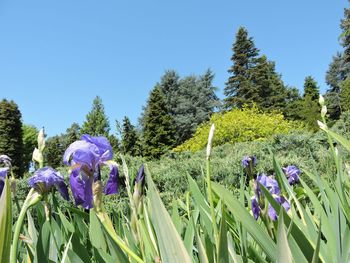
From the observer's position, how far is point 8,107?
2622cm

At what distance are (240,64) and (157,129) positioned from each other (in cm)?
1060

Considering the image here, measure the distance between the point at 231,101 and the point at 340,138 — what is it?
31.8 m

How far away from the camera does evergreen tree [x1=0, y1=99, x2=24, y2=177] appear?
82.4 ft

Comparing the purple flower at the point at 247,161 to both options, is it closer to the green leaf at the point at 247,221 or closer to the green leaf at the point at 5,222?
the green leaf at the point at 247,221

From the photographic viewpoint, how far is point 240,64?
3338 cm

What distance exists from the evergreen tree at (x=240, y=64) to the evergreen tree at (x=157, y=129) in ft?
23.3

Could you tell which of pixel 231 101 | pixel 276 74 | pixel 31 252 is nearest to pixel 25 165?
pixel 231 101

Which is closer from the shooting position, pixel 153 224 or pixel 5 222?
pixel 5 222

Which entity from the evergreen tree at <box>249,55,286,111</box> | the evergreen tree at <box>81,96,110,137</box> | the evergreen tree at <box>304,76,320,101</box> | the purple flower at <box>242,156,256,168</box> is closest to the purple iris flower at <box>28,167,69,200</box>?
the purple flower at <box>242,156,256,168</box>

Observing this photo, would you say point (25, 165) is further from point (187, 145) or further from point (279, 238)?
point (279, 238)

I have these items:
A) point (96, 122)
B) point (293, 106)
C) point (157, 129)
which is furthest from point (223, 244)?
point (293, 106)

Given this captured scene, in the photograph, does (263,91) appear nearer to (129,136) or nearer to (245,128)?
(129,136)

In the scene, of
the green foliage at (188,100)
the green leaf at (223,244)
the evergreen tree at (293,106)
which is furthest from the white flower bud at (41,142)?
the green foliage at (188,100)

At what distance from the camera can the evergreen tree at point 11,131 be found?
82.4ft
